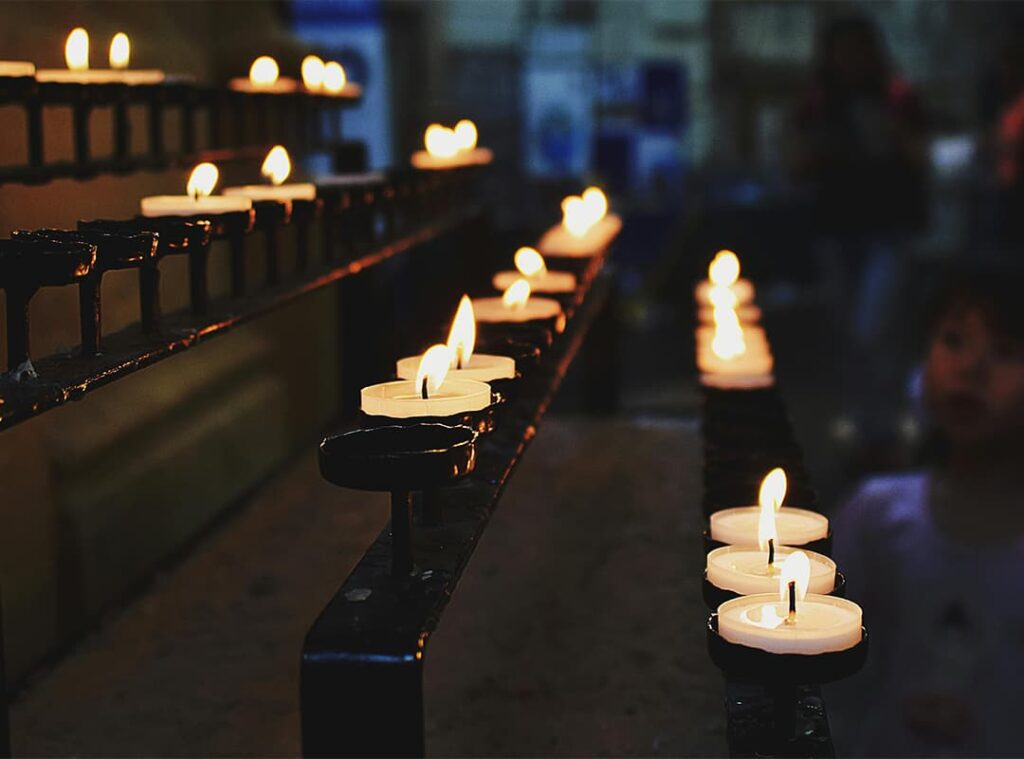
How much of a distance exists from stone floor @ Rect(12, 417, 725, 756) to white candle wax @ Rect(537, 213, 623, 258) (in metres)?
0.42

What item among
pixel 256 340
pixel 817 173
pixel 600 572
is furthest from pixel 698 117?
pixel 600 572

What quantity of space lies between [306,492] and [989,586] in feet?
3.89

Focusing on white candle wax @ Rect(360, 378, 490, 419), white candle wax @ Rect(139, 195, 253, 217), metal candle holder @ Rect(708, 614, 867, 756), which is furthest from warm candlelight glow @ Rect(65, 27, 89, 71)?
metal candle holder @ Rect(708, 614, 867, 756)

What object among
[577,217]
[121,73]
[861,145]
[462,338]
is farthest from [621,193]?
[462,338]

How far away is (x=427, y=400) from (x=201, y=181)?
62 centimetres

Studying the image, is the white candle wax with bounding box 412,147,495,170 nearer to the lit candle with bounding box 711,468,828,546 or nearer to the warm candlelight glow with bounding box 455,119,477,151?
the warm candlelight glow with bounding box 455,119,477,151

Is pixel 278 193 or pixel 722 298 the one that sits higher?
pixel 278 193

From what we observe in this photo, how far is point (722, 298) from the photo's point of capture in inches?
96.0

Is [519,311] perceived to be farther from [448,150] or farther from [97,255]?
[448,150]

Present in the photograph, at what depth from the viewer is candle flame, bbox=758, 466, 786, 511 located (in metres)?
1.20

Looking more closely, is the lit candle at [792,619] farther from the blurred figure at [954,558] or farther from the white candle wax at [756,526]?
the blurred figure at [954,558]

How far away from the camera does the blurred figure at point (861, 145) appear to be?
17.3 ft

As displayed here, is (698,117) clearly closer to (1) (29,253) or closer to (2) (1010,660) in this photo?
(2) (1010,660)

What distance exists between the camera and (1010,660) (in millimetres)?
2316
